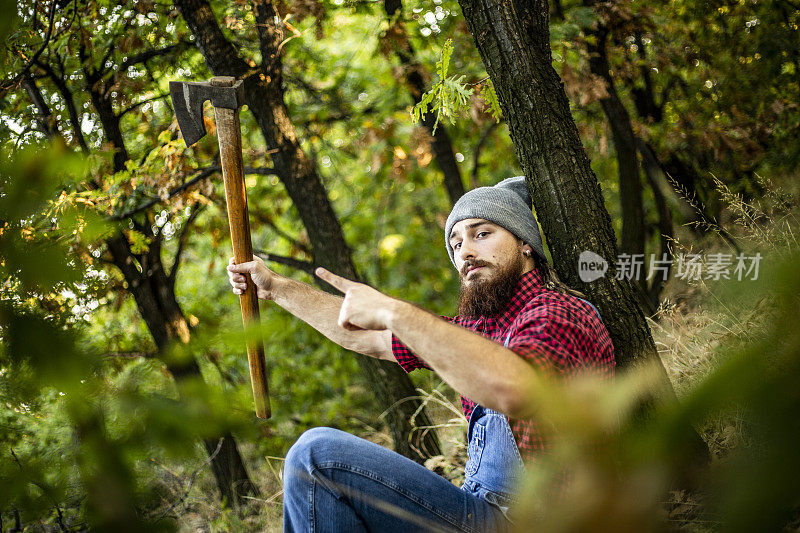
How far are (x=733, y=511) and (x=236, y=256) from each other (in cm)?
223

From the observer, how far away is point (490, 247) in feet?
7.34

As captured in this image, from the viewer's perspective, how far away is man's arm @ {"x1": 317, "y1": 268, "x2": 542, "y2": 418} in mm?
1475

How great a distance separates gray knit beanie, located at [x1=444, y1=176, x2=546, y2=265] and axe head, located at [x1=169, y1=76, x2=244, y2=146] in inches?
38.6

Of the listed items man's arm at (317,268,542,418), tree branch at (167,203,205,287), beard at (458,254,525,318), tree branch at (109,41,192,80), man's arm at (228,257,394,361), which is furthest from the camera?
tree branch at (167,203,205,287)

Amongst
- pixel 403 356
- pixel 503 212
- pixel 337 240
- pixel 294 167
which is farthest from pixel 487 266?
pixel 294 167

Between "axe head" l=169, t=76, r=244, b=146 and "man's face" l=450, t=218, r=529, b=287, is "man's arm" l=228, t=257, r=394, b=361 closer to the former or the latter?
"man's face" l=450, t=218, r=529, b=287

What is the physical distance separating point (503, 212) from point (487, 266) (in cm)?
22

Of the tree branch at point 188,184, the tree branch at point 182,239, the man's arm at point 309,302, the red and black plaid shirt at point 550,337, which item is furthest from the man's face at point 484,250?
the tree branch at point 182,239

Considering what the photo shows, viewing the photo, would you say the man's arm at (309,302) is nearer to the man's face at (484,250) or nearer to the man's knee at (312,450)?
the man's face at (484,250)

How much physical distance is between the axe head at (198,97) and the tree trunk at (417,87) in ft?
5.43

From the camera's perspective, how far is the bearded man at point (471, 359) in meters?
1.55

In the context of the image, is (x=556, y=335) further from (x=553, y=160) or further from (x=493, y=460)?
(x=553, y=160)

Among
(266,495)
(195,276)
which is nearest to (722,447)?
(266,495)

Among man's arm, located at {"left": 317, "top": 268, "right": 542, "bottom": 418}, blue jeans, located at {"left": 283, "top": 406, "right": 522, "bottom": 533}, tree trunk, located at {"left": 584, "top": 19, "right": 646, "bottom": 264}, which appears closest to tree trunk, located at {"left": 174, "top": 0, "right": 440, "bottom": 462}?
blue jeans, located at {"left": 283, "top": 406, "right": 522, "bottom": 533}
